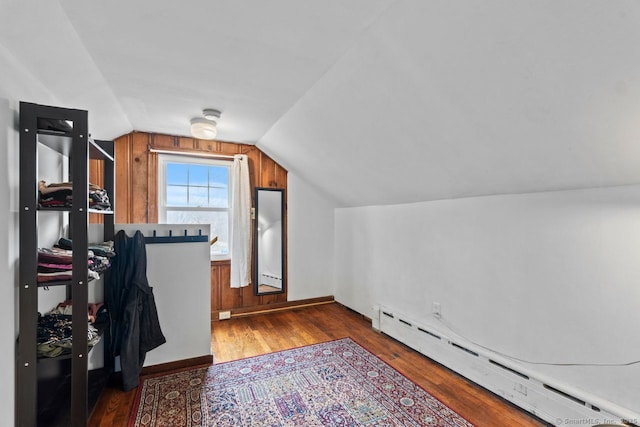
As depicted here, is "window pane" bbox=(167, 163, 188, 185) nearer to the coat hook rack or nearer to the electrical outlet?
the coat hook rack

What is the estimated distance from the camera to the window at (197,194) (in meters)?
3.53

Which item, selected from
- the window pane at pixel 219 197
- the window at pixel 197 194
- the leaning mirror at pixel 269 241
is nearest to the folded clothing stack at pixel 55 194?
the window at pixel 197 194

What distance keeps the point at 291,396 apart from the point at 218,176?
8.77 feet

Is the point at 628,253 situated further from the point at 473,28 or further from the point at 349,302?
the point at 349,302

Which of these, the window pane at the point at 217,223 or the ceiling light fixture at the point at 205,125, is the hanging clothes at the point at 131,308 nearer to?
the ceiling light fixture at the point at 205,125

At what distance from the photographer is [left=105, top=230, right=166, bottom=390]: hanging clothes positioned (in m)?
2.17

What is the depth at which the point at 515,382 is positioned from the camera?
2002 mm

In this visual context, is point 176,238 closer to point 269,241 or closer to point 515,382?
point 269,241

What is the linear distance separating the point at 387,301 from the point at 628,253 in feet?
6.95

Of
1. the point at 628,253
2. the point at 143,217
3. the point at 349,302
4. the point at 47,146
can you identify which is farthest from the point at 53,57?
the point at 349,302

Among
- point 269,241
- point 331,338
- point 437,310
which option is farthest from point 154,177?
point 437,310

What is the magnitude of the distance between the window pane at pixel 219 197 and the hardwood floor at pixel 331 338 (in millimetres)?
1454

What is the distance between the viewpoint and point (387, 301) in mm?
3326

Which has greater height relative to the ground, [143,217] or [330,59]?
[330,59]
